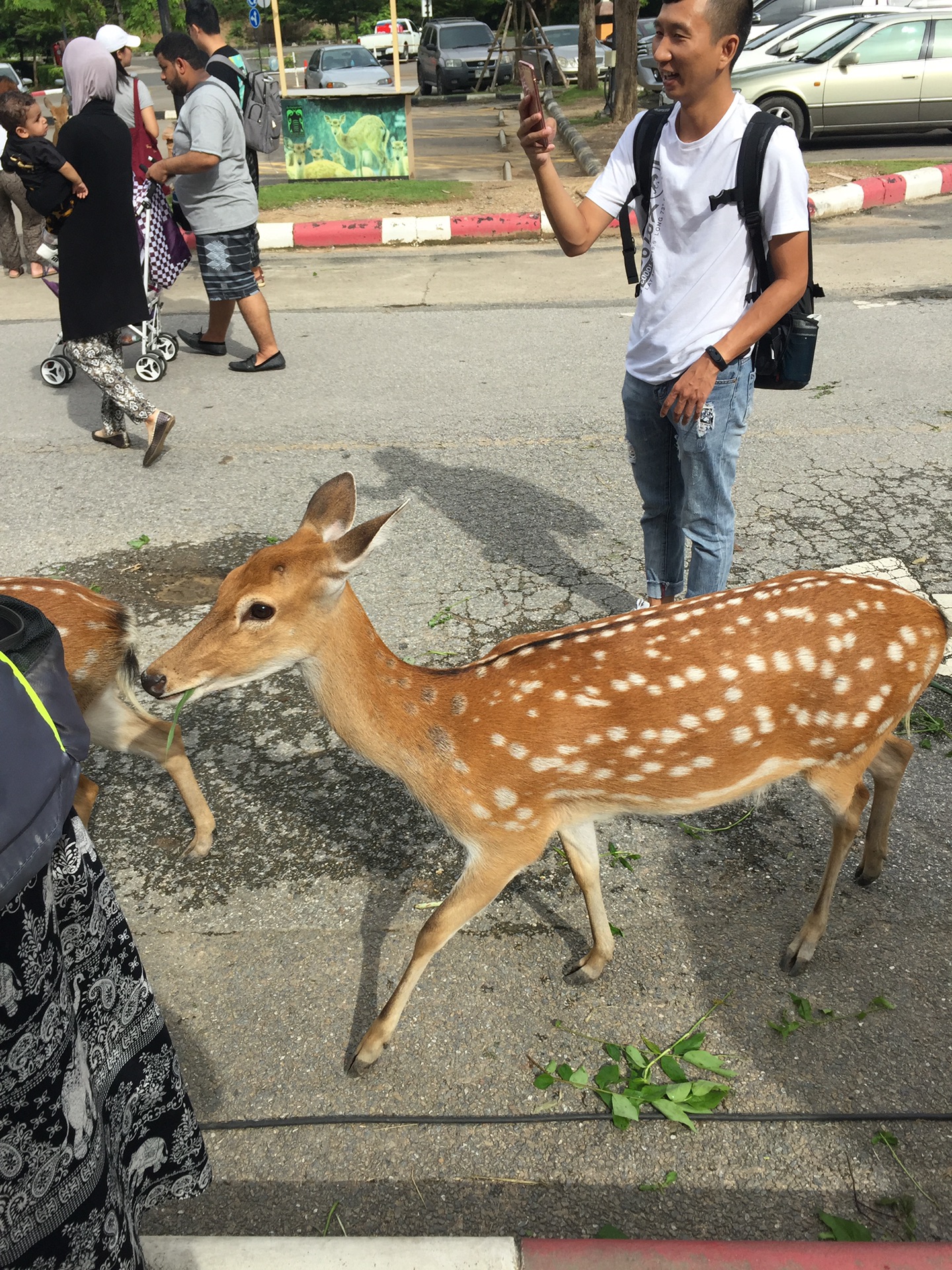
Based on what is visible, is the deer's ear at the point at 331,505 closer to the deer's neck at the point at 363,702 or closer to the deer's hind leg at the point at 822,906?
the deer's neck at the point at 363,702

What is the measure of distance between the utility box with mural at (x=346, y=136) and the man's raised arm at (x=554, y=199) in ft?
37.0

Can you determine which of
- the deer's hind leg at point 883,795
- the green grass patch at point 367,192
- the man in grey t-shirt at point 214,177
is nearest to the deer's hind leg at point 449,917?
the deer's hind leg at point 883,795

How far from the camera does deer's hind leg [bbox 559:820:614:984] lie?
2.88 meters

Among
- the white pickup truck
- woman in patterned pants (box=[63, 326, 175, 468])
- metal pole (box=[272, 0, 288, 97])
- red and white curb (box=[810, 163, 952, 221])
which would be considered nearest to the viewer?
woman in patterned pants (box=[63, 326, 175, 468])

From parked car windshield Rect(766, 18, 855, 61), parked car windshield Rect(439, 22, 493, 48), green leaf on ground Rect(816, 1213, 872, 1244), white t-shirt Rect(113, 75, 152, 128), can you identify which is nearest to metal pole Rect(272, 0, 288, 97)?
white t-shirt Rect(113, 75, 152, 128)

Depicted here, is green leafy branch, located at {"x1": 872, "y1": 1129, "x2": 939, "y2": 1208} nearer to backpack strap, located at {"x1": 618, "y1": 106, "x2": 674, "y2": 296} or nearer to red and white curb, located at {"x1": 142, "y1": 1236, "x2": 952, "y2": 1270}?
red and white curb, located at {"x1": 142, "y1": 1236, "x2": 952, "y2": 1270}

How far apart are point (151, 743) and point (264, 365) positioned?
4970 millimetres

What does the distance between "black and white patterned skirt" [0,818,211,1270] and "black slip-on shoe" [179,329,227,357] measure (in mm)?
7114

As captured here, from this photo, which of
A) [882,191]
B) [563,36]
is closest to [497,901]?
[882,191]

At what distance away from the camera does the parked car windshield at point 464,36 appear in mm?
27844

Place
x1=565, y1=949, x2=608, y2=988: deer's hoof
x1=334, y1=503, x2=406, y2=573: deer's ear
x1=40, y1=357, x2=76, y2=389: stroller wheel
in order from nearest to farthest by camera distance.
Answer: x1=334, y1=503, x2=406, y2=573: deer's ear < x1=565, y1=949, x2=608, y2=988: deer's hoof < x1=40, y1=357, x2=76, y2=389: stroller wheel

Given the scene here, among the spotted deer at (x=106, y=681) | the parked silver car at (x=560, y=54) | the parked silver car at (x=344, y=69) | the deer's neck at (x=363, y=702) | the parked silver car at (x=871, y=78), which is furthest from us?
the parked silver car at (x=560, y=54)

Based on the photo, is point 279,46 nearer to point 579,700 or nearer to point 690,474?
point 690,474

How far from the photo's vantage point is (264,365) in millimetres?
7758
